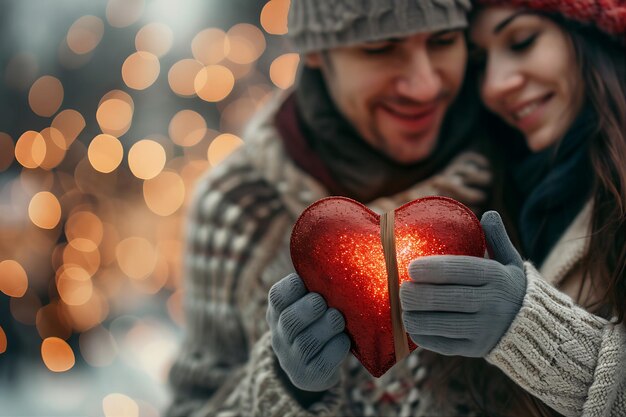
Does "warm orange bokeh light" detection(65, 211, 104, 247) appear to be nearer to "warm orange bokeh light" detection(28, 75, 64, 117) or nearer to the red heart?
"warm orange bokeh light" detection(28, 75, 64, 117)

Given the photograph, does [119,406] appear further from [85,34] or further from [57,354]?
[85,34]

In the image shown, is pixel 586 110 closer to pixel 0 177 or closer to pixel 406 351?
pixel 406 351

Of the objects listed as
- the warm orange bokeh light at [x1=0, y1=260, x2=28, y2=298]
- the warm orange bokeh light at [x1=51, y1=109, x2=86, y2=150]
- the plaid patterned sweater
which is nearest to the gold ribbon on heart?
the plaid patterned sweater

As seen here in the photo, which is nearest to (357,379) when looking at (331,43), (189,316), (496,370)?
(496,370)

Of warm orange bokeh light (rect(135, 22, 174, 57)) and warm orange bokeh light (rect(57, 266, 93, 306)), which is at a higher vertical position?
warm orange bokeh light (rect(135, 22, 174, 57))

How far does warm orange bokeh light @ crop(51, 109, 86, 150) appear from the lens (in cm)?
188

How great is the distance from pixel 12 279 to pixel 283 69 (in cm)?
95

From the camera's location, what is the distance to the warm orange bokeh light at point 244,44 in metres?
1.77

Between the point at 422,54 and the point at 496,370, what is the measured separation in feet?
1.21

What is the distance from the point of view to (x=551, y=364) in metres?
0.61

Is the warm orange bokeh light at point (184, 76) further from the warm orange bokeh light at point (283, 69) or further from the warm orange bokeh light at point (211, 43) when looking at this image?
the warm orange bokeh light at point (283, 69)

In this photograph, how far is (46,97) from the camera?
6.11 ft

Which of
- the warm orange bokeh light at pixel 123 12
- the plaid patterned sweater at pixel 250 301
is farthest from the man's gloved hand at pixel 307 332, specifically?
the warm orange bokeh light at pixel 123 12

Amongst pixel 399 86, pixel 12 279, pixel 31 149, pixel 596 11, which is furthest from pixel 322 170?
pixel 12 279
